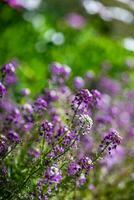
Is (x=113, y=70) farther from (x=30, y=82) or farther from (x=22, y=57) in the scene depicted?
(x=30, y=82)

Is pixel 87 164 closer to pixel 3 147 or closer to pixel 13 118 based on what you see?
pixel 3 147

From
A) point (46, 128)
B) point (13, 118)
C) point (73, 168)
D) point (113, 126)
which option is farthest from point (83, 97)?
point (113, 126)

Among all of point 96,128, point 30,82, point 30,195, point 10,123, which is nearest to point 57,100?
point 10,123

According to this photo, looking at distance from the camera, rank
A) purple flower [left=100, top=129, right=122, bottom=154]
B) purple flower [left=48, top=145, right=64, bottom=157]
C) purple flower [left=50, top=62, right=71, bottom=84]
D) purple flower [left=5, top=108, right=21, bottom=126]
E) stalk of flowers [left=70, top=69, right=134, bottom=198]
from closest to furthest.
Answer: purple flower [left=100, top=129, right=122, bottom=154] → purple flower [left=48, top=145, right=64, bottom=157] → purple flower [left=5, top=108, right=21, bottom=126] → purple flower [left=50, top=62, right=71, bottom=84] → stalk of flowers [left=70, top=69, right=134, bottom=198]

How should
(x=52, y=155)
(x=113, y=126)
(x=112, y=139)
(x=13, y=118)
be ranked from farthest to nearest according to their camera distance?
(x=113, y=126), (x=13, y=118), (x=52, y=155), (x=112, y=139)

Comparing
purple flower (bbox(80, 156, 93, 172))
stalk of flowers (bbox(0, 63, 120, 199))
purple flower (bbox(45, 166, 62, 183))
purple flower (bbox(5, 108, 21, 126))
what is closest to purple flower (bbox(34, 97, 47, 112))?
stalk of flowers (bbox(0, 63, 120, 199))

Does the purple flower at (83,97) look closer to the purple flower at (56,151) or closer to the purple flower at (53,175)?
the purple flower at (56,151)

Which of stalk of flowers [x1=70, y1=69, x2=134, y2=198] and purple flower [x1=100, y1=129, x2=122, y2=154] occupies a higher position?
stalk of flowers [x1=70, y1=69, x2=134, y2=198]

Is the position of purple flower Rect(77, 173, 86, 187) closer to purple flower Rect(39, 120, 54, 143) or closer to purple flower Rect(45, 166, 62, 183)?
purple flower Rect(45, 166, 62, 183)

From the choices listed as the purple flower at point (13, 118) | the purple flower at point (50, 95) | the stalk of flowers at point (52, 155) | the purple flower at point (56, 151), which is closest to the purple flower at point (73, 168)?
the stalk of flowers at point (52, 155)

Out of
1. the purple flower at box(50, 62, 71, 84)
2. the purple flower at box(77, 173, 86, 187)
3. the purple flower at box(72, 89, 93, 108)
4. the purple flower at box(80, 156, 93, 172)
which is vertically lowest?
the purple flower at box(80, 156, 93, 172)

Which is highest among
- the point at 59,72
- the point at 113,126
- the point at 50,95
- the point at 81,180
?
the point at 113,126
